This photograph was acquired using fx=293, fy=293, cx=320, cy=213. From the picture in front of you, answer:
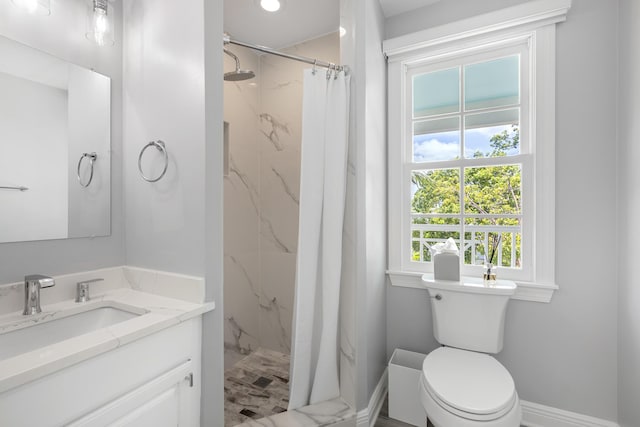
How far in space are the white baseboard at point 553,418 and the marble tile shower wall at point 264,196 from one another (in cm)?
163

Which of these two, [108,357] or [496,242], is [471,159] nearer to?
[496,242]

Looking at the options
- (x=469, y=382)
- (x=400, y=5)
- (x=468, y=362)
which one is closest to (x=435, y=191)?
(x=468, y=362)

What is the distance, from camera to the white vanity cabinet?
2.43ft

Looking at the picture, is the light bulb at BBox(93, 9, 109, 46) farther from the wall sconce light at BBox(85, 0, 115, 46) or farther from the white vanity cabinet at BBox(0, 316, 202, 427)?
the white vanity cabinet at BBox(0, 316, 202, 427)

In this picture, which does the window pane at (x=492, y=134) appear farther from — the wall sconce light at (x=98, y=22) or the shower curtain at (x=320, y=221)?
the wall sconce light at (x=98, y=22)

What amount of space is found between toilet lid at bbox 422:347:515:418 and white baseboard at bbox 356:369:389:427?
46 cm

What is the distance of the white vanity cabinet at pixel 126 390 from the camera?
0.74 meters

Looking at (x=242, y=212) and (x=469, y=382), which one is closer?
(x=469, y=382)

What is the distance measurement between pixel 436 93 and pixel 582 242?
1206mm

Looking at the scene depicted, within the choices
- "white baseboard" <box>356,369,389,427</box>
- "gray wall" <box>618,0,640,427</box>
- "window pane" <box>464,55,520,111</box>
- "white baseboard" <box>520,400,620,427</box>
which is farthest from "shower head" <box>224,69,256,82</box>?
"white baseboard" <box>520,400,620,427</box>

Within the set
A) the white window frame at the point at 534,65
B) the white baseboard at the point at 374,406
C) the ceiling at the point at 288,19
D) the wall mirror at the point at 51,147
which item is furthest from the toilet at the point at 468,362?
the ceiling at the point at 288,19

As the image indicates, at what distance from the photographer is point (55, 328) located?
3.59 feet

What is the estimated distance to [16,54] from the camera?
112 centimetres

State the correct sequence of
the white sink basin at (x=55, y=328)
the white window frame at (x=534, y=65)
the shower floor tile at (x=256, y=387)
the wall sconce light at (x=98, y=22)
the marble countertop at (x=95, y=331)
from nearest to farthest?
the marble countertop at (x=95, y=331) → the white sink basin at (x=55, y=328) → the wall sconce light at (x=98, y=22) → the white window frame at (x=534, y=65) → the shower floor tile at (x=256, y=387)
